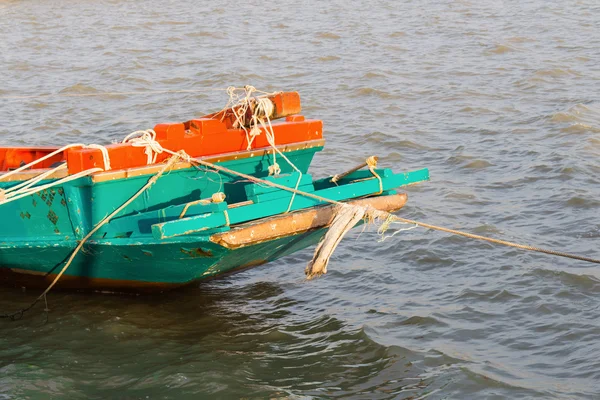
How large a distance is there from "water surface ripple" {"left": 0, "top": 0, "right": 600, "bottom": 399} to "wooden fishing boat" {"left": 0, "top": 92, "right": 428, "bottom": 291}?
1.66 feet

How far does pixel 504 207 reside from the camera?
8.99 meters

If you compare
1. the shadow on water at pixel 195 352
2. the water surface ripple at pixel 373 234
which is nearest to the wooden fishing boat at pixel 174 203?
the shadow on water at pixel 195 352

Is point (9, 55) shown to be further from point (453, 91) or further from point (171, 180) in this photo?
point (171, 180)

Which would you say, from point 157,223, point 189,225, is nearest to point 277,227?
point 189,225

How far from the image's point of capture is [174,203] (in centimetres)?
653

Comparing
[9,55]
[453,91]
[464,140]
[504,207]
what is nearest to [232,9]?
[9,55]

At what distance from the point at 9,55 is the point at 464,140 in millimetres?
11440

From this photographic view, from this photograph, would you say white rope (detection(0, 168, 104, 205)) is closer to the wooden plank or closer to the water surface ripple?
the wooden plank

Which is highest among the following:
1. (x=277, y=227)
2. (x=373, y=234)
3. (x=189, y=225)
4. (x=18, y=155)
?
(x=18, y=155)

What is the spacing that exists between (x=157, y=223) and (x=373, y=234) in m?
3.10

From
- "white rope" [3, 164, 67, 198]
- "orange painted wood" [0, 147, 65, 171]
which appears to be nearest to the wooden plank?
"white rope" [3, 164, 67, 198]

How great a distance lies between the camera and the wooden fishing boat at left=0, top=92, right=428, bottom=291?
19.2 feet

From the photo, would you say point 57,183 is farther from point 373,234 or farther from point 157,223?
point 373,234

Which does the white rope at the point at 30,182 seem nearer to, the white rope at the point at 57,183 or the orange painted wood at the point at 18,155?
the white rope at the point at 57,183
